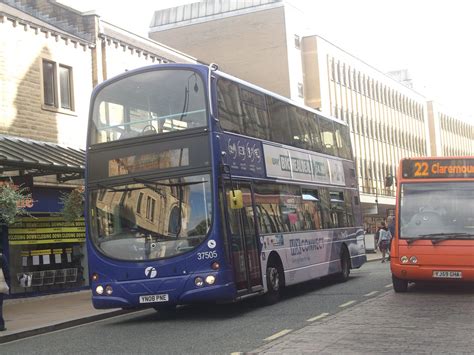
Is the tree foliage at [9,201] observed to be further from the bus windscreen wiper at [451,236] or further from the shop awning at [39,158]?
the bus windscreen wiper at [451,236]

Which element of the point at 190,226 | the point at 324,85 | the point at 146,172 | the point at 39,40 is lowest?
the point at 190,226

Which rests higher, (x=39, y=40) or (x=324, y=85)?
(x=324, y=85)

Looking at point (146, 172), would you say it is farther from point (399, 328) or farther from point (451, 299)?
point (451, 299)

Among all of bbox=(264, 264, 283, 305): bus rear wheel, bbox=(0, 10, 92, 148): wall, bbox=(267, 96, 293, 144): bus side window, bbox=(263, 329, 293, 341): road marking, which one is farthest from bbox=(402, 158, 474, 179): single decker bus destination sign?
bbox=(0, 10, 92, 148): wall

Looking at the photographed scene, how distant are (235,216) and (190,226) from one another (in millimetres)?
968

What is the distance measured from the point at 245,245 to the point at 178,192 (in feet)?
5.48

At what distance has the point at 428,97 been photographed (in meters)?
74.0

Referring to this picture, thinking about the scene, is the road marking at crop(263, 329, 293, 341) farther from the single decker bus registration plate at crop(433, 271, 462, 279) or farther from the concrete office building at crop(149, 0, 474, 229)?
the concrete office building at crop(149, 0, 474, 229)

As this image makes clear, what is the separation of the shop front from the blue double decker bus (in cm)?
468

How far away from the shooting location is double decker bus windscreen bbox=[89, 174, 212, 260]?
11156 mm

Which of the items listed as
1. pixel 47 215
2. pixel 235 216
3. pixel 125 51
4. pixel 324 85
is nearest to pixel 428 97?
pixel 324 85

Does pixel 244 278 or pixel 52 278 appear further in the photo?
pixel 52 278

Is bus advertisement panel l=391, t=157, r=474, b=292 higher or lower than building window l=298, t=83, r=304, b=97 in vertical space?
lower

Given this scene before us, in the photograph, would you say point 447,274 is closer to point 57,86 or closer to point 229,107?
point 229,107
